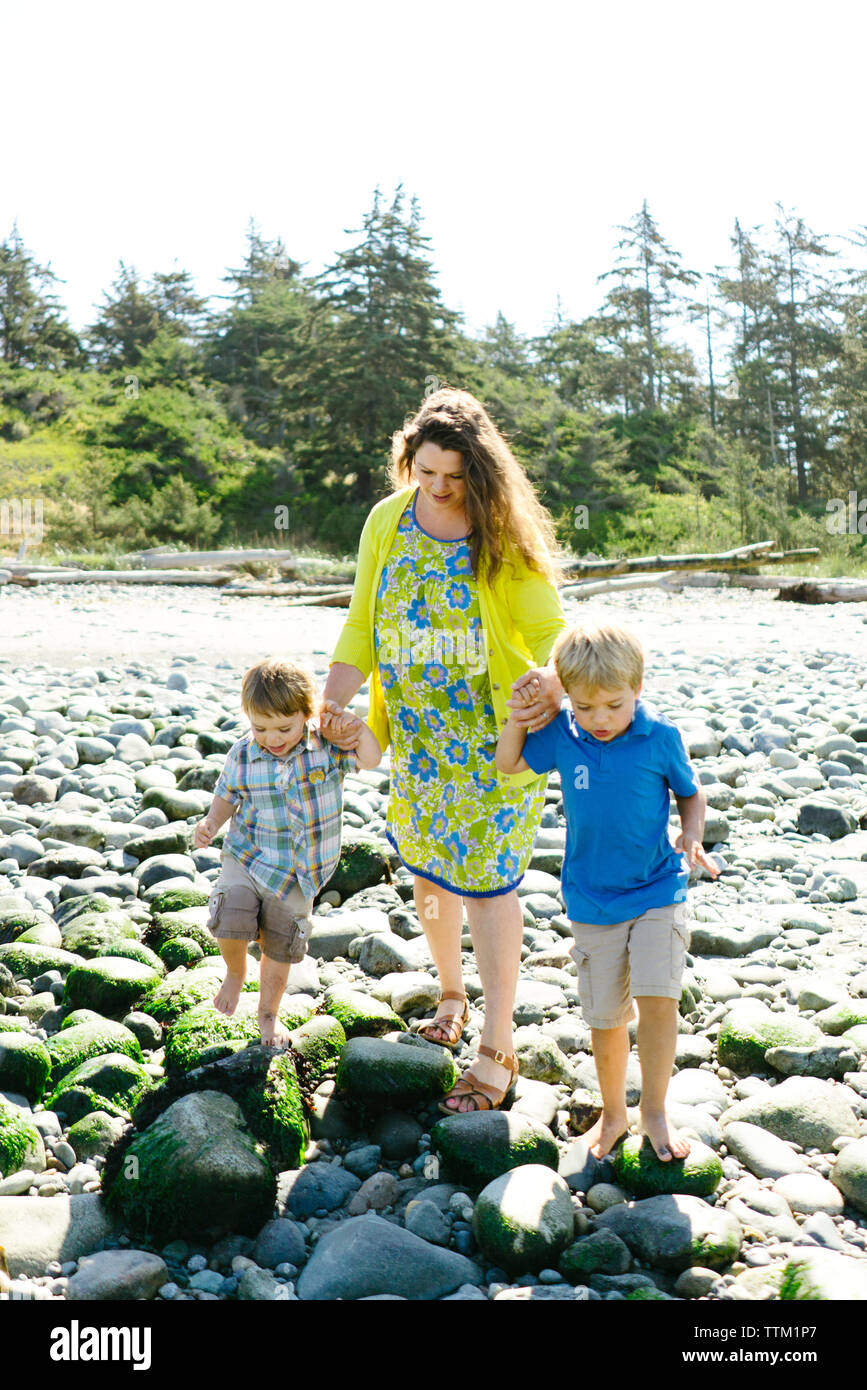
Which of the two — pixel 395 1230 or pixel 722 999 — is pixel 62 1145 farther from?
pixel 722 999

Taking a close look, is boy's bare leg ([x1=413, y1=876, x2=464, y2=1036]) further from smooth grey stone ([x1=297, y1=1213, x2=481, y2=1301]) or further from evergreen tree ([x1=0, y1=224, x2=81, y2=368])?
evergreen tree ([x1=0, y1=224, x2=81, y2=368])

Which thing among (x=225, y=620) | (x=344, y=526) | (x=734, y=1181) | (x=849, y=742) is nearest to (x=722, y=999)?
(x=734, y=1181)

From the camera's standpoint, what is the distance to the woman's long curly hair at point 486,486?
9.30 feet

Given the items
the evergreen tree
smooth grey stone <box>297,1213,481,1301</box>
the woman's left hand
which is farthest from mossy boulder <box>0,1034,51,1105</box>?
the evergreen tree

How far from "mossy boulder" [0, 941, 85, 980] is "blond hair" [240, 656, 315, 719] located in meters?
1.24

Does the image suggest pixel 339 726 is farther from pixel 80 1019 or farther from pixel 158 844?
A: pixel 158 844

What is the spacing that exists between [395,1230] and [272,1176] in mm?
309

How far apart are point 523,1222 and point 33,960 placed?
1.95 m

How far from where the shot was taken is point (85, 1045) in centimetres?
302

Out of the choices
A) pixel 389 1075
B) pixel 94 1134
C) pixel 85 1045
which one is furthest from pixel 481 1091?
pixel 85 1045

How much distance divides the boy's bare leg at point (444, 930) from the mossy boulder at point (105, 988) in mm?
905

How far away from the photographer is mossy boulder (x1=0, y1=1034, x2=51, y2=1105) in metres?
2.86

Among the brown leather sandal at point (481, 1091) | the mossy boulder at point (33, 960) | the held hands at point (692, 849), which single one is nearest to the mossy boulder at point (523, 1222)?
the brown leather sandal at point (481, 1091)
